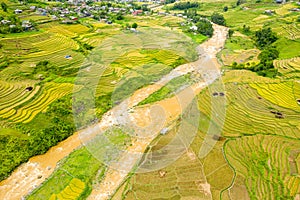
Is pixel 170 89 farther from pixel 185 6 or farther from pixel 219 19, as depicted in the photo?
pixel 185 6

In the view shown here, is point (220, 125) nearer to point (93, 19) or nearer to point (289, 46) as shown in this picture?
point (289, 46)

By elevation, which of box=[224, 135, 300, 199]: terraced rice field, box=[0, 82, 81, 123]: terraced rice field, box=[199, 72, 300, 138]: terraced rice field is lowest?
box=[199, 72, 300, 138]: terraced rice field

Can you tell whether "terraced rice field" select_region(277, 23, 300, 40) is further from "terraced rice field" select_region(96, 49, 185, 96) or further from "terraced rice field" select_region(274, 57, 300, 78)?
"terraced rice field" select_region(96, 49, 185, 96)

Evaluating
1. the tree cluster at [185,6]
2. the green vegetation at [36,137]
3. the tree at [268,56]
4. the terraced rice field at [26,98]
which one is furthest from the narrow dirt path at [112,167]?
the tree cluster at [185,6]

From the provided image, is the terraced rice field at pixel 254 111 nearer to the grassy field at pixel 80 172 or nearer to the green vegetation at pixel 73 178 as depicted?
the grassy field at pixel 80 172

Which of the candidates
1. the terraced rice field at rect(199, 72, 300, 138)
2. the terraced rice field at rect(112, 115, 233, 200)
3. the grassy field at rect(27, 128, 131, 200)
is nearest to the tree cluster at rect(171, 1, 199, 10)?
the terraced rice field at rect(199, 72, 300, 138)

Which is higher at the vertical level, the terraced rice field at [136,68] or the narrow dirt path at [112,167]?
the terraced rice field at [136,68]
